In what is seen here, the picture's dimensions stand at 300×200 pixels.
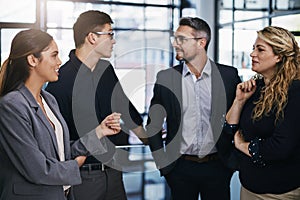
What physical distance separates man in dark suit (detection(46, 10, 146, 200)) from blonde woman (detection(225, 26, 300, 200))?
73 cm

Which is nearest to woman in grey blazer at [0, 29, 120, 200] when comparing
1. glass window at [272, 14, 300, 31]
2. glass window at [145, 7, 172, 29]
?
glass window at [272, 14, 300, 31]

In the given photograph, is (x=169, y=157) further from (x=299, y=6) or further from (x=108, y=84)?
(x=299, y=6)

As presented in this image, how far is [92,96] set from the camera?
7.55 ft

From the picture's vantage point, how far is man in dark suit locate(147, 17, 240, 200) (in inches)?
95.5

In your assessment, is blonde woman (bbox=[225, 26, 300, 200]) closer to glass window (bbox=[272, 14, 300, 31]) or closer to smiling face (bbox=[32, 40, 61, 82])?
smiling face (bbox=[32, 40, 61, 82])

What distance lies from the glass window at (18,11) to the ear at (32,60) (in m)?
4.15

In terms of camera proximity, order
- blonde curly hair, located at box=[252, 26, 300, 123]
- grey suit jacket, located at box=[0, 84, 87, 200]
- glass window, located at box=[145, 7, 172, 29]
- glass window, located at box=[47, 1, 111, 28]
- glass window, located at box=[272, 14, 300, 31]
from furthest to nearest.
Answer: glass window, located at box=[145, 7, 172, 29] → glass window, located at box=[47, 1, 111, 28] → glass window, located at box=[272, 14, 300, 31] → blonde curly hair, located at box=[252, 26, 300, 123] → grey suit jacket, located at box=[0, 84, 87, 200]

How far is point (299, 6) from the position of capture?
4.09 m

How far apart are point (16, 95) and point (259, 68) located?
1155 mm

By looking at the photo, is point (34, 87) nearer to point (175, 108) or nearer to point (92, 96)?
point (92, 96)

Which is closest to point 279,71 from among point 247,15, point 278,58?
point 278,58

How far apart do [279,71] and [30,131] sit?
1178 millimetres

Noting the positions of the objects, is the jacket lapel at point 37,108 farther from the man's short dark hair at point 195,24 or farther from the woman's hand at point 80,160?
the man's short dark hair at point 195,24

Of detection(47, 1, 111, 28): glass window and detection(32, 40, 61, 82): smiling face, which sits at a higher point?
detection(47, 1, 111, 28): glass window
